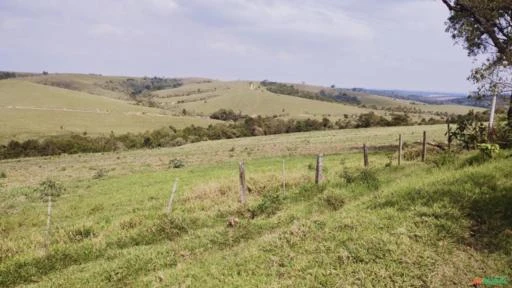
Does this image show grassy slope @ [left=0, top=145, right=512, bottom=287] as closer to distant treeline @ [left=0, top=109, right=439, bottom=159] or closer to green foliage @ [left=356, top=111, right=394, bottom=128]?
distant treeline @ [left=0, top=109, right=439, bottom=159]

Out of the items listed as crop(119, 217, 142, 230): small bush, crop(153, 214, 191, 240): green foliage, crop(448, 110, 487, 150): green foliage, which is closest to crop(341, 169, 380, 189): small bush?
crop(448, 110, 487, 150): green foliage

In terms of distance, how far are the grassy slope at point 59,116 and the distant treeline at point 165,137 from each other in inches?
276

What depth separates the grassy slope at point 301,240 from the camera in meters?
8.72

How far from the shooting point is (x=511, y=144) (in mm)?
18078

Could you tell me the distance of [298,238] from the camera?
10469 mm

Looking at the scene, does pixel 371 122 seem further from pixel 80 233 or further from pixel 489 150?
pixel 80 233

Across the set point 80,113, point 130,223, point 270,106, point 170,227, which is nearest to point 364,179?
point 170,227

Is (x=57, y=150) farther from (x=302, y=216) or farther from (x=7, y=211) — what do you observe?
(x=302, y=216)

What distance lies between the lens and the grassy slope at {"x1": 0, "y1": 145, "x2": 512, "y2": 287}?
343 inches

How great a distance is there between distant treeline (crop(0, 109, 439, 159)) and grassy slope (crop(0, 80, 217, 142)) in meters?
7.01

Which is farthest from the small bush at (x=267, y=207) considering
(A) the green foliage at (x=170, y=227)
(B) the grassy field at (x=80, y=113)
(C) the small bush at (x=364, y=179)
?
(B) the grassy field at (x=80, y=113)

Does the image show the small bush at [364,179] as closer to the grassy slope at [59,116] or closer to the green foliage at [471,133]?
the green foliage at [471,133]

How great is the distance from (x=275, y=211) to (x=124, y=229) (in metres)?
5.14

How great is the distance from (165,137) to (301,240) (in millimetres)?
69742
